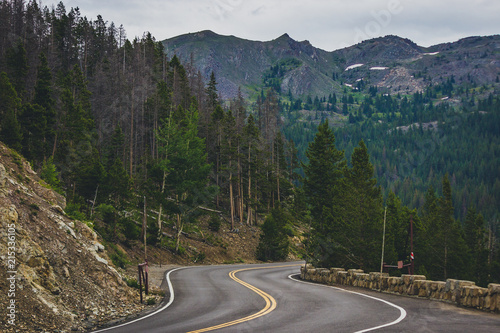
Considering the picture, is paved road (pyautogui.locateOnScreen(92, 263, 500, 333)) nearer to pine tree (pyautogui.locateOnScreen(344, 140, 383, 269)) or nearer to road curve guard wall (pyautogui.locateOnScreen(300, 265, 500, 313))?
road curve guard wall (pyautogui.locateOnScreen(300, 265, 500, 313))

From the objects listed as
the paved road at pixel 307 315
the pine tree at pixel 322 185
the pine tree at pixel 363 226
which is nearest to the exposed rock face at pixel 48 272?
the paved road at pixel 307 315

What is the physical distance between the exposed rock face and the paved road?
6.01 feet

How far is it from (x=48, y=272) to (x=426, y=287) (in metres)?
14.2

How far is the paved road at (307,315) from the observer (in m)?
10.6

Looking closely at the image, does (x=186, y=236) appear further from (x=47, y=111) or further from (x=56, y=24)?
(x=56, y=24)

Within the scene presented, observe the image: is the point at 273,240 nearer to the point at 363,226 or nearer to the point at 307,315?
the point at 363,226

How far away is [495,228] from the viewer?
149875 millimetres

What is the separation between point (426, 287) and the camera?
16.4m

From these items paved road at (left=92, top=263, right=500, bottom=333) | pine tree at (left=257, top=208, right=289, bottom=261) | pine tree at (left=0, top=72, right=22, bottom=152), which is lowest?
pine tree at (left=257, top=208, right=289, bottom=261)

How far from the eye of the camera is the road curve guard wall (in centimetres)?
Result: 1290

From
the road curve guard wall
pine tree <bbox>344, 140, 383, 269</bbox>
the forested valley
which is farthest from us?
the forested valley

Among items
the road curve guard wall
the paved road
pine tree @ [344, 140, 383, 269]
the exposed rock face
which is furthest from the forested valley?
the paved road

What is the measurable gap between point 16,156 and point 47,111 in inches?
995

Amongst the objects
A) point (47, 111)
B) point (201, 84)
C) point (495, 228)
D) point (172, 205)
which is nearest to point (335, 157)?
point (172, 205)
